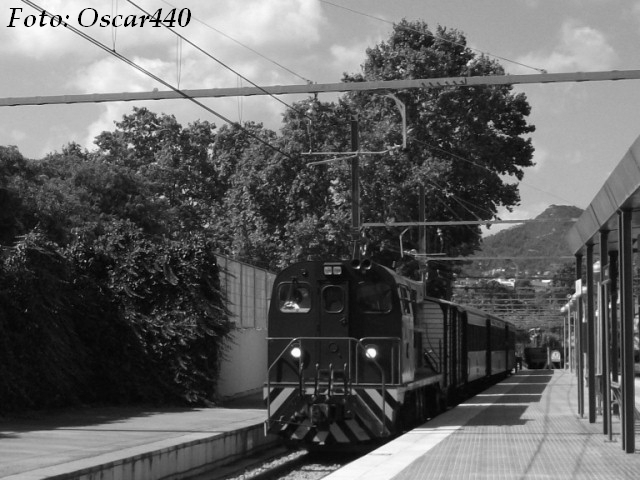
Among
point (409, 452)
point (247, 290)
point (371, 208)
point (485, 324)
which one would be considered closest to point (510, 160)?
point (371, 208)

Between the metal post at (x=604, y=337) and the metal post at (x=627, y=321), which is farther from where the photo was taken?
the metal post at (x=604, y=337)

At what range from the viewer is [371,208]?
1476 inches

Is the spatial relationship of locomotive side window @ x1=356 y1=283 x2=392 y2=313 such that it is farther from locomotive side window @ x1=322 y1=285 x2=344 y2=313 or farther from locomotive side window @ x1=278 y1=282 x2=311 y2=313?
locomotive side window @ x1=278 y1=282 x2=311 y2=313

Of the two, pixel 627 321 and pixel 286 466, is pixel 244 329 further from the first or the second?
pixel 627 321

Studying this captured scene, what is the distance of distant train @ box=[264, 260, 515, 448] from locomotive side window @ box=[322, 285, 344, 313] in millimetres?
17

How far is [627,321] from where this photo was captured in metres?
11.4

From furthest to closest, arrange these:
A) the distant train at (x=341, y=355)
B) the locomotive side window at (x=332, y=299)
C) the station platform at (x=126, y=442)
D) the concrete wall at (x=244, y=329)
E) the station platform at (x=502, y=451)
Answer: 1. the concrete wall at (x=244, y=329)
2. the locomotive side window at (x=332, y=299)
3. the distant train at (x=341, y=355)
4. the station platform at (x=126, y=442)
5. the station platform at (x=502, y=451)

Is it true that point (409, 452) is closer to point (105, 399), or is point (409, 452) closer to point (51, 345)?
point (51, 345)

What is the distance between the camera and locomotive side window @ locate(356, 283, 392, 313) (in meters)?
16.5

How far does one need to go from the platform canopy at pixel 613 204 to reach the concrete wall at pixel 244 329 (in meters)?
9.87

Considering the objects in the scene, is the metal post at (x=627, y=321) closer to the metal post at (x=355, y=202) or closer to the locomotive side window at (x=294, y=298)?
the locomotive side window at (x=294, y=298)

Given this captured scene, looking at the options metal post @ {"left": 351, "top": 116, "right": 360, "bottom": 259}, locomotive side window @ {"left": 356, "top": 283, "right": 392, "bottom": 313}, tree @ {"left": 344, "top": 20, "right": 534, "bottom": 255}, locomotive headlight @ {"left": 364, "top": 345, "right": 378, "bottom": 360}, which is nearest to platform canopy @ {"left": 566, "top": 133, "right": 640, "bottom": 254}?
locomotive side window @ {"left": 356, "top": 283, "right": 392, "bottom": 313}

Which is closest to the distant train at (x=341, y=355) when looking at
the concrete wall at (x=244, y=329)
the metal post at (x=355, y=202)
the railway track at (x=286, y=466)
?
the railway track at (x=286, y=466)

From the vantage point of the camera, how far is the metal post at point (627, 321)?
11391 mm
